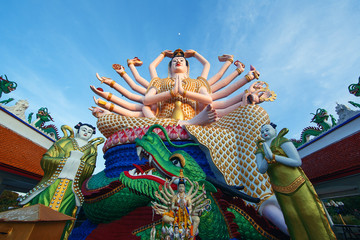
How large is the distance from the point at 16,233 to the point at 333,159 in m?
7.08

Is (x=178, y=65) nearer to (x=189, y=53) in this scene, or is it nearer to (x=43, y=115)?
(x=189, y=53)

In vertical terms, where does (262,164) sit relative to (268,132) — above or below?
below

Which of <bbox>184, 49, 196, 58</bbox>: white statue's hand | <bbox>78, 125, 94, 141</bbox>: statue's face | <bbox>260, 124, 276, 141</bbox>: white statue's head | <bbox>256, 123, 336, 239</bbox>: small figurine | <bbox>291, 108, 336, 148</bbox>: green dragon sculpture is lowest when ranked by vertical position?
<bbox>256, 123, 336, 239</bbox>: small figurine

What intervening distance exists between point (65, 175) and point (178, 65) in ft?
17.6

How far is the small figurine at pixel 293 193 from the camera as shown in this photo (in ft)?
7.21

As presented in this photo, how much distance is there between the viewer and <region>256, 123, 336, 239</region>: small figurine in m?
2.20

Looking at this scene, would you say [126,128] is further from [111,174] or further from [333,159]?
[333,159]

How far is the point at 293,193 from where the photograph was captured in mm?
2336

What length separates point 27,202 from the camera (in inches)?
129

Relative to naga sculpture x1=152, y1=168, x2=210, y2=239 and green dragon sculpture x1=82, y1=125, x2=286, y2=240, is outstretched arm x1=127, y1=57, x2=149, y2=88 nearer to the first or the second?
green dragon sculpture x1=82, y1=125, x2=286, y2=240

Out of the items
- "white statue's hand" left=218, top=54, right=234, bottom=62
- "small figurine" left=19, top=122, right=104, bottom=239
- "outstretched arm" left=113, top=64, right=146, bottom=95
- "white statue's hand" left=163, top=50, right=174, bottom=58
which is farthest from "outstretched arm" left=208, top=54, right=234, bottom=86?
"small figurine" left=19, top=122, right=104, bottom=239

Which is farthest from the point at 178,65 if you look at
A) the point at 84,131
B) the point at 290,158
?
the point at 290,158

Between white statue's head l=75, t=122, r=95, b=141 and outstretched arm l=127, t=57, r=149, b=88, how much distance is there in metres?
3.69

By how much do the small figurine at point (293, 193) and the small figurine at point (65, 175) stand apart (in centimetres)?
308
